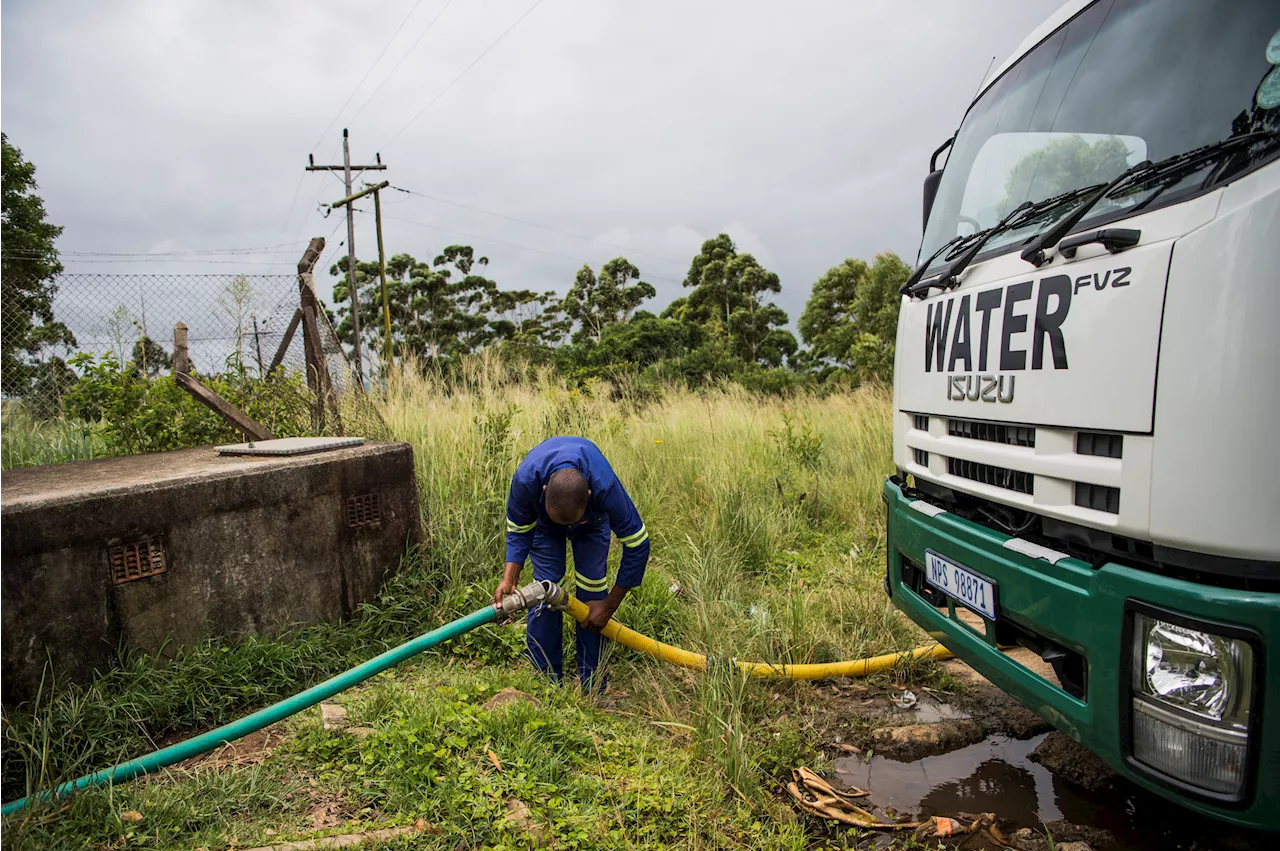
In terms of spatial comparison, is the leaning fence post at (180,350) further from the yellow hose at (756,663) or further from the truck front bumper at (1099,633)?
the truck front bumper at (1099,633)

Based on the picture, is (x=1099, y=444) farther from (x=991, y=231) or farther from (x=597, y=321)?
(x=597, y=321)

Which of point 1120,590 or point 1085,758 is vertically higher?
point 1120,590

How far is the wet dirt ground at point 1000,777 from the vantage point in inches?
89.3

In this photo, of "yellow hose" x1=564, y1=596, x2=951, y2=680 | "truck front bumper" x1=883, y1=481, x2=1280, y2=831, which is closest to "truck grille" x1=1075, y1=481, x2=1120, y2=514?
"truck front bumper" x1=883, y1=481, x2=1280, y2=831

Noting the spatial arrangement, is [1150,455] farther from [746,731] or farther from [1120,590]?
[746,731]

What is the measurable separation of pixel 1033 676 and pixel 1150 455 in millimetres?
770

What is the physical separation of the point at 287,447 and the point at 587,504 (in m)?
1.87

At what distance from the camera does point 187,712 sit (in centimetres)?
300

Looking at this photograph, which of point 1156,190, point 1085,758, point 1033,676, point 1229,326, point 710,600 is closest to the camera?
point 1229,326

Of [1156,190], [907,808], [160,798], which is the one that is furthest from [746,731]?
[1156,190]

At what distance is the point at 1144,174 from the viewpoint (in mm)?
1816

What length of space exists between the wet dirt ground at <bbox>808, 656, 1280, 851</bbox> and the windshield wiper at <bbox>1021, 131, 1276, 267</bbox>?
1.81 m

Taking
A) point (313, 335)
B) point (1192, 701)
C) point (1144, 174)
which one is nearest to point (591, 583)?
point (1192, 701)

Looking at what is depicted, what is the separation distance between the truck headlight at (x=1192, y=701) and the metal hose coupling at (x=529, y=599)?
202 cm
